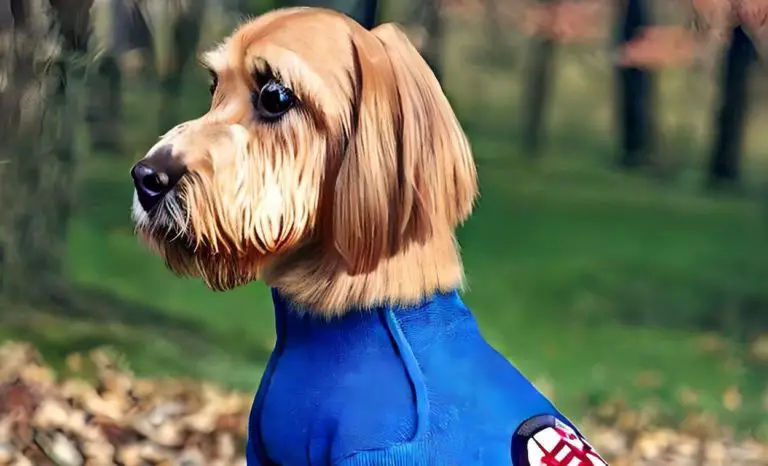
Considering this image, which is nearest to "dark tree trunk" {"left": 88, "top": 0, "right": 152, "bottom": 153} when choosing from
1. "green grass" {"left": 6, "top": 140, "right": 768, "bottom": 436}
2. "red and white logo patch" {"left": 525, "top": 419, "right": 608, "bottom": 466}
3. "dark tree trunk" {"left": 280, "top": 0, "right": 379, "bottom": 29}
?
"green grass" {"left": 6, "top": 140, "right": 768, "bottom": 436}

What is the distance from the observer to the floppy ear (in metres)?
1.46

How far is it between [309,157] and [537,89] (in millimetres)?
1842

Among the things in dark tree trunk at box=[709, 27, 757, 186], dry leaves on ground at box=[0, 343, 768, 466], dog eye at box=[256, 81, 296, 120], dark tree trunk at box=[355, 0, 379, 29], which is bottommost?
dry leaves on ground at box=[0, 343, 768, 466]

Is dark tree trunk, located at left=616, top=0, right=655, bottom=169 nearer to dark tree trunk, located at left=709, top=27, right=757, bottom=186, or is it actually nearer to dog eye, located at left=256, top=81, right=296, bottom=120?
dark tree trunk, located at left=709, top=27, right=757, bottom=186

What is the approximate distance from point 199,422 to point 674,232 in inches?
63.8

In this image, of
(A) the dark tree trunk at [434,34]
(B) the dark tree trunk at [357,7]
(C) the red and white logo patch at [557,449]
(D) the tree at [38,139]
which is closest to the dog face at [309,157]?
(C) the red and white logo patch at [557,449]

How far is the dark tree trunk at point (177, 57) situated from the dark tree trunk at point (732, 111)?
1688mm

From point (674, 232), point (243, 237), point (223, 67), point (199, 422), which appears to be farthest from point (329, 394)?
point (674, 232)

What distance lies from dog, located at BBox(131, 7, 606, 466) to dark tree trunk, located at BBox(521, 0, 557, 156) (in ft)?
5.55

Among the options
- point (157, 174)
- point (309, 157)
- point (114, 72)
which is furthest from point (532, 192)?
point (157, 174)

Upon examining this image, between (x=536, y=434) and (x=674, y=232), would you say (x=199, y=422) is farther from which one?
(x=536, y=434)

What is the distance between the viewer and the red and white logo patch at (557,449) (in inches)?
59.1

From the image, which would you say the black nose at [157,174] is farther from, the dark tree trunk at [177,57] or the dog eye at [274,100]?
the dark tree trunk at [177,57]

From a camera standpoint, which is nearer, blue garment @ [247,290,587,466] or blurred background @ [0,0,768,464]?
blue garment @ [247,290,587,466]
